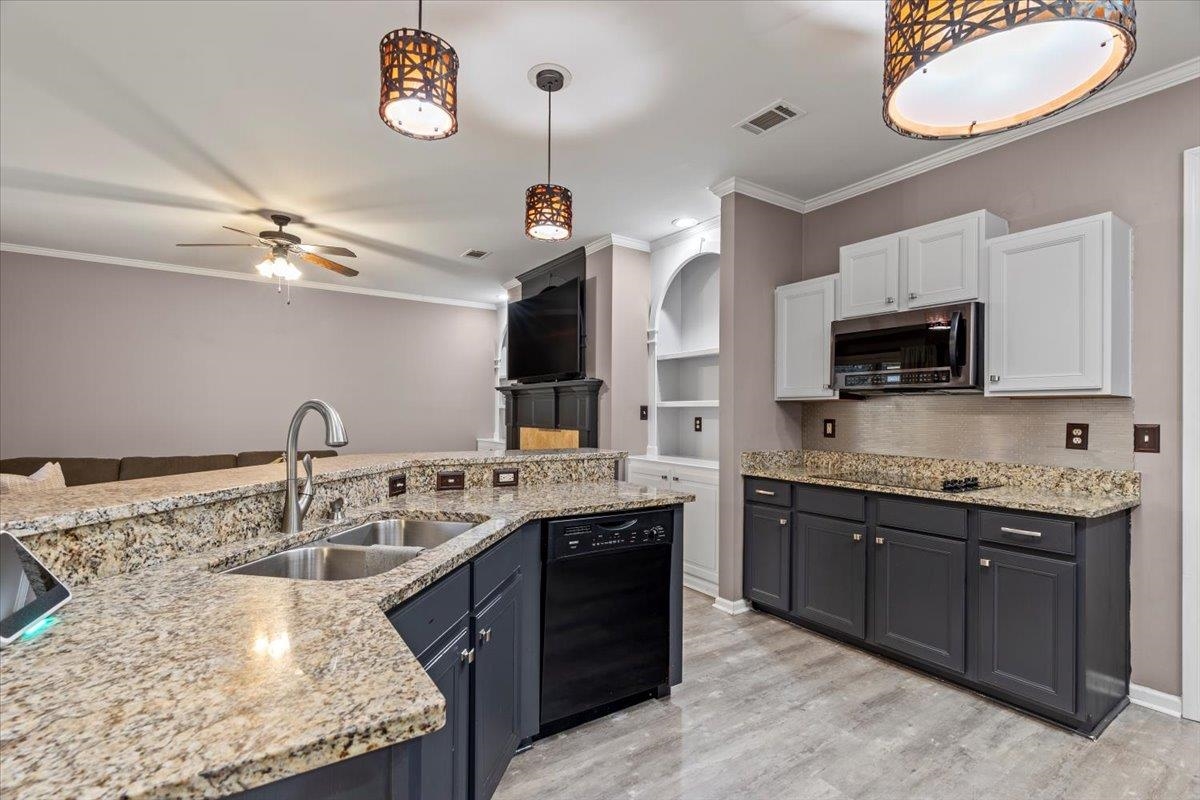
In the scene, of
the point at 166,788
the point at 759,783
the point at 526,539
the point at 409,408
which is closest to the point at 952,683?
the point at 759,783

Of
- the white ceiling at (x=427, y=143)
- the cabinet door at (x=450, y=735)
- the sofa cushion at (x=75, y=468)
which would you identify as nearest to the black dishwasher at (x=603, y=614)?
the cabinet door at (x=450, y=735)

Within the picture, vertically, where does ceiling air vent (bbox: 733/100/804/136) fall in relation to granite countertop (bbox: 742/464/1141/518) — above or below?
above

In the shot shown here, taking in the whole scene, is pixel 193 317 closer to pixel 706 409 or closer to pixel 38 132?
pixel 38 132

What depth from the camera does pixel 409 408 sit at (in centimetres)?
684

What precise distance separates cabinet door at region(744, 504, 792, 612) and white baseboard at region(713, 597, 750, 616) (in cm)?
7

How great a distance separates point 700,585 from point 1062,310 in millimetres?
2577

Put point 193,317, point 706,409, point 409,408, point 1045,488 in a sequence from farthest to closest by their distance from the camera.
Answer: point 409,408 → point 193,317 → point 706,409 → point 1045,488

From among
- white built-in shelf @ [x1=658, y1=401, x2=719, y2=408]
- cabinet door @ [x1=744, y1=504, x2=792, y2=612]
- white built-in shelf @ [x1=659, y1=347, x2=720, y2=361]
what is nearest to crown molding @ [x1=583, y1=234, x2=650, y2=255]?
white built-in shelf @ [x1=659, y1=347, x2=720, y2=361]

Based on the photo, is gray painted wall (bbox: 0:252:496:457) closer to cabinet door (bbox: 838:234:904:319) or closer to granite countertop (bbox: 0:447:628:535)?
granite countertop (bbox: 0:447:628:535)

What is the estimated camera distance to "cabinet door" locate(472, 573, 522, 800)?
166 cm

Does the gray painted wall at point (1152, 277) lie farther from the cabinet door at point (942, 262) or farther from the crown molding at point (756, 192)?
the crown molding at point (756, 192)

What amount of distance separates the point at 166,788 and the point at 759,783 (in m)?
1.89

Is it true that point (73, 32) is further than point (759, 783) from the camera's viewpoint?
Yes

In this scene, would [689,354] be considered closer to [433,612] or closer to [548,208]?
[548,208]
